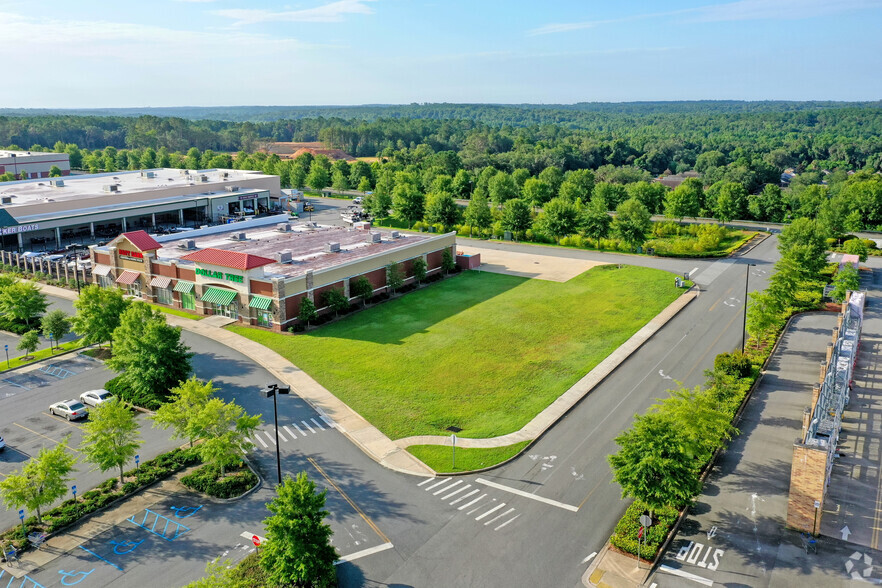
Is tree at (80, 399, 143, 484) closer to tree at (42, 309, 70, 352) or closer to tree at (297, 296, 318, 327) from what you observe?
tree at (42, 309, 70, 352)

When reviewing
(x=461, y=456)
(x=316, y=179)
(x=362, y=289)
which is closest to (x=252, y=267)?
(x=362, y=289)

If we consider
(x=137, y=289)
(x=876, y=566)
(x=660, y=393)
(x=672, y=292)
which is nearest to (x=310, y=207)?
(x=137, y=289)

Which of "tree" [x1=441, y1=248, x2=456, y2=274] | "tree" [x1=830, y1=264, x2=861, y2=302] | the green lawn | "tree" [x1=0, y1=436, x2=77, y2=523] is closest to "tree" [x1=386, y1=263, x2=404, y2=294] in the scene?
"tree" [x1=441, y1=248, x2=456, y2=274]

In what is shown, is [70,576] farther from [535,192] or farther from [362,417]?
[535,192]

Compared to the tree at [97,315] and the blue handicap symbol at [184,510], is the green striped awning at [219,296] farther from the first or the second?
the blue handicap symbol at [184,510]

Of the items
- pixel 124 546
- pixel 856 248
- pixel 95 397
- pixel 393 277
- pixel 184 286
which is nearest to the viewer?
pixel 124 546

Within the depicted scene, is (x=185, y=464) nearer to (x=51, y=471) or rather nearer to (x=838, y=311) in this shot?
(x=51, y=471)

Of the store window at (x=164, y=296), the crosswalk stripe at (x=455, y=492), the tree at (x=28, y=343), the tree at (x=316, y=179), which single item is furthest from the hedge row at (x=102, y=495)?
the tree at (x=316, y=179)
